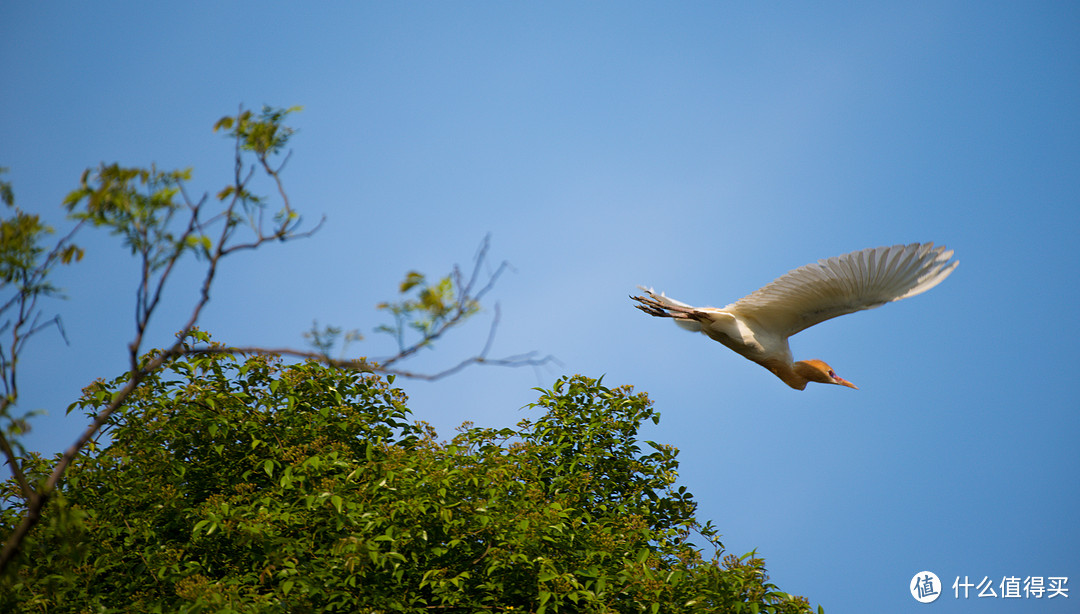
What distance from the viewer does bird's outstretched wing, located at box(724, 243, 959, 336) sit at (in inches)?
187

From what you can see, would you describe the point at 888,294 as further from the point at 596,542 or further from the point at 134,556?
the point at 134,556

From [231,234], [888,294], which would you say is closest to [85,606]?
[231,234]

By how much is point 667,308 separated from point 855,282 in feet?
3.90

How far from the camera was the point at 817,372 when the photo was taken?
5660 mm

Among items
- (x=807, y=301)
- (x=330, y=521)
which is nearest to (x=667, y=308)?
(x=807, y=301)

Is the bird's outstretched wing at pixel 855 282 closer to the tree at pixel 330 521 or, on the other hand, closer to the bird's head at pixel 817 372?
the bird's head at pixel 817 372

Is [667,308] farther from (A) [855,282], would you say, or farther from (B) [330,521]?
(B) [330,521]

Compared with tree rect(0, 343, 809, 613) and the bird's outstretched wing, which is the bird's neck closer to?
the bird's outstretched wing

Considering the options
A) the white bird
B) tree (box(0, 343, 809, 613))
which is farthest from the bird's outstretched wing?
tree (box(0, 343, 809, 613))

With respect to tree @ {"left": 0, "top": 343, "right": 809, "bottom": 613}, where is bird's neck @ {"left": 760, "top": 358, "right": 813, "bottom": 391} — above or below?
above

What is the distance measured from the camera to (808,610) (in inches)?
175

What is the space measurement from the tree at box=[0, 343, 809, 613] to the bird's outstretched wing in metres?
1.51

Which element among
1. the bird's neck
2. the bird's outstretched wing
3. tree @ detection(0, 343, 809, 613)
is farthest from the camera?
the bird's neck

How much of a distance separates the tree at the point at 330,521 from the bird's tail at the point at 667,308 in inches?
35.6
